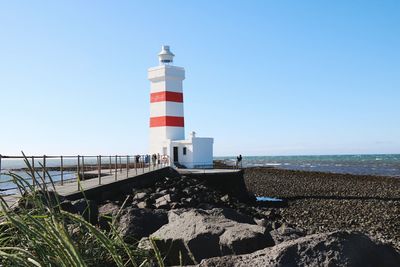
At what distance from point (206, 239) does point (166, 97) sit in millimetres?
18391

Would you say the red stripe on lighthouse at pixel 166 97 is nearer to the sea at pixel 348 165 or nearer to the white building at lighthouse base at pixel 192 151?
the white building at lighthouse base at pixel 192 151

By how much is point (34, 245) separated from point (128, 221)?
11.2 ft

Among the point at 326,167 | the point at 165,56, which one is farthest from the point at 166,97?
the point at 326,167

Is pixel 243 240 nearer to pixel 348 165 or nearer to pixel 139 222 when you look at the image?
pixel 139 222

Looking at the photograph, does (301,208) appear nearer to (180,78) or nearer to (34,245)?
(180,78)

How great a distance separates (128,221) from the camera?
452 cm

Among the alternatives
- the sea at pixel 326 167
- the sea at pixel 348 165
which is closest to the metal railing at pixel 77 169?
the sea at pixel 326 167

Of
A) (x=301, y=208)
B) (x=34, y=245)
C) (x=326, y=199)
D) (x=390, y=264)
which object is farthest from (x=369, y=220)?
(x=34, y=245)

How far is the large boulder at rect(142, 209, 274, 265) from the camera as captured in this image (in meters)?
3.36

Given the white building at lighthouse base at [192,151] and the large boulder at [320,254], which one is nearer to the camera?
the large boulder at [320,254]

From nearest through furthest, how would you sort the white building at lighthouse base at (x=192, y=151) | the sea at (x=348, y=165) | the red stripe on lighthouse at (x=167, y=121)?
the white building at lighthouse base at (x=192, y=151) → the red stripe on lighthouse at (x=167, y=121) → the sea at (x=348, y=165)

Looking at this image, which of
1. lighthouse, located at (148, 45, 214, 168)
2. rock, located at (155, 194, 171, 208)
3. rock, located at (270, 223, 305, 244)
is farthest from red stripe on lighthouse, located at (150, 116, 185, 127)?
rock, located at (270, 223, 305, 244)

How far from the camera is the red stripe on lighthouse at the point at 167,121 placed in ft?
71.5

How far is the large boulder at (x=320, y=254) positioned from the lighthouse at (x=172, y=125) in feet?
63.3
